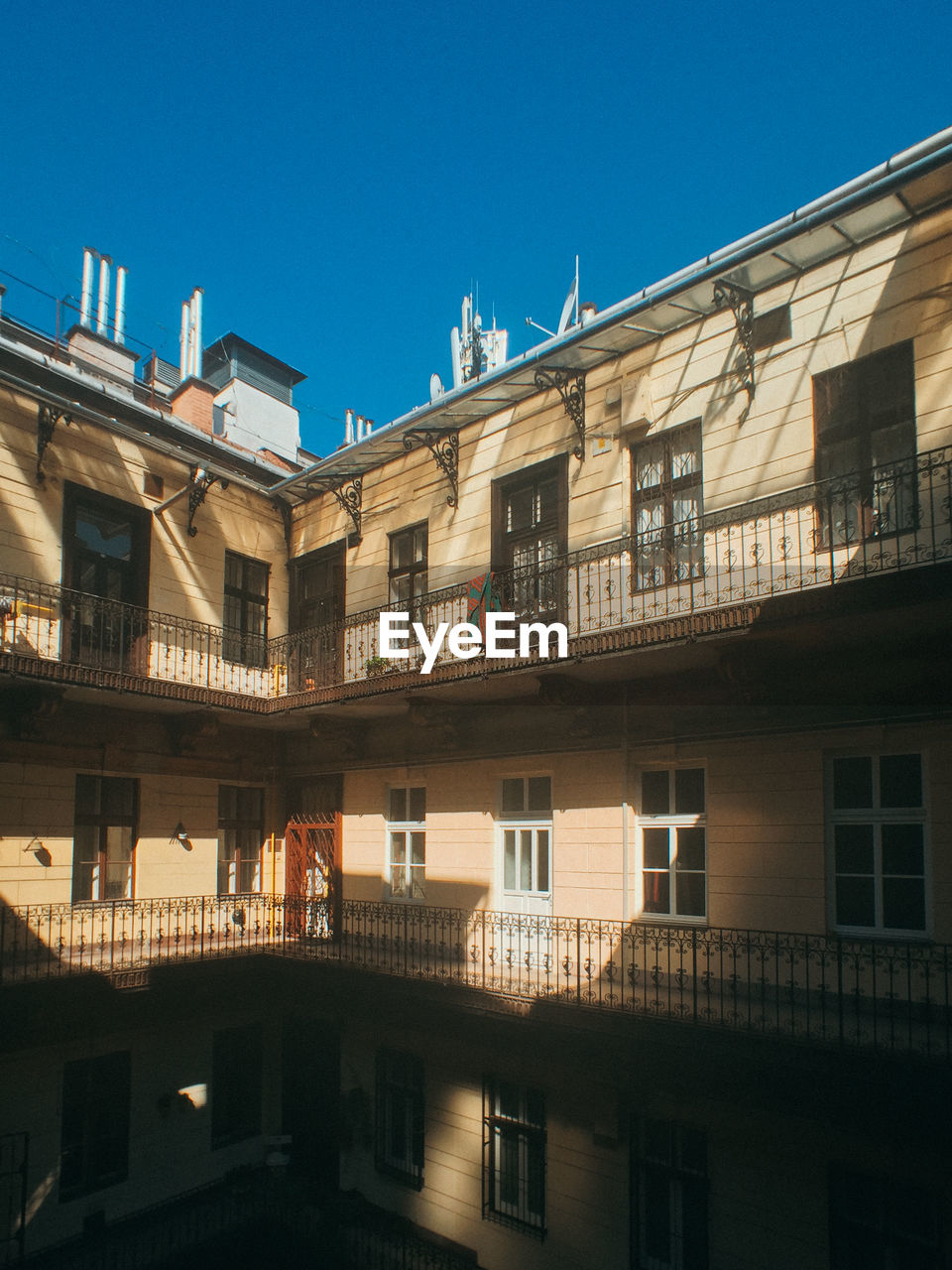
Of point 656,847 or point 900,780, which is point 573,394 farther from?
point 900,780

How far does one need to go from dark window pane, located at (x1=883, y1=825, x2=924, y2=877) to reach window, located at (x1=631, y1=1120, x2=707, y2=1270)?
317 centimetres

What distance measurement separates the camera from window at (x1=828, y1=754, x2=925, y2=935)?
26.3ft

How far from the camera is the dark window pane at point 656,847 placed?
385 inches

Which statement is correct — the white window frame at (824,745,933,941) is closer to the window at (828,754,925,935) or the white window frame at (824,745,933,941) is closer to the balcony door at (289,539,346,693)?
the window at (828,754,925,935)

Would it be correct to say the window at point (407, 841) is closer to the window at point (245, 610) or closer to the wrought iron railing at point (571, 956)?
the wrought iron railing at point (571, 956)

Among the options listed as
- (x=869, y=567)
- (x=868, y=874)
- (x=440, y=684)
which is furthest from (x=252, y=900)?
(x=869, y=567)

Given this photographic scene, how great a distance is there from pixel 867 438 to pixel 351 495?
26.5 feet

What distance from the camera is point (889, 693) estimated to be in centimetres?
816

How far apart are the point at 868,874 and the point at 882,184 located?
5.99 meters

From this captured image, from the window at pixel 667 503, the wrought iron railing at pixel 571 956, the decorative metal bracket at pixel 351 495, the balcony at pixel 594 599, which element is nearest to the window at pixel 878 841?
the wrought iron railing at pixel 571 956

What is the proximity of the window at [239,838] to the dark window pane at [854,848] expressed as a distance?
29.1ft

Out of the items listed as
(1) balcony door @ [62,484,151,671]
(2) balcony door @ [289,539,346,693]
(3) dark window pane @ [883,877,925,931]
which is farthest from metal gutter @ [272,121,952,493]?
(3) dark window pane @ [883,877,925,931]

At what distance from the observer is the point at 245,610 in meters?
14.7

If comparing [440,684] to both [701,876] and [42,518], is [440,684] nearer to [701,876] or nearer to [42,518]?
[701,876]
